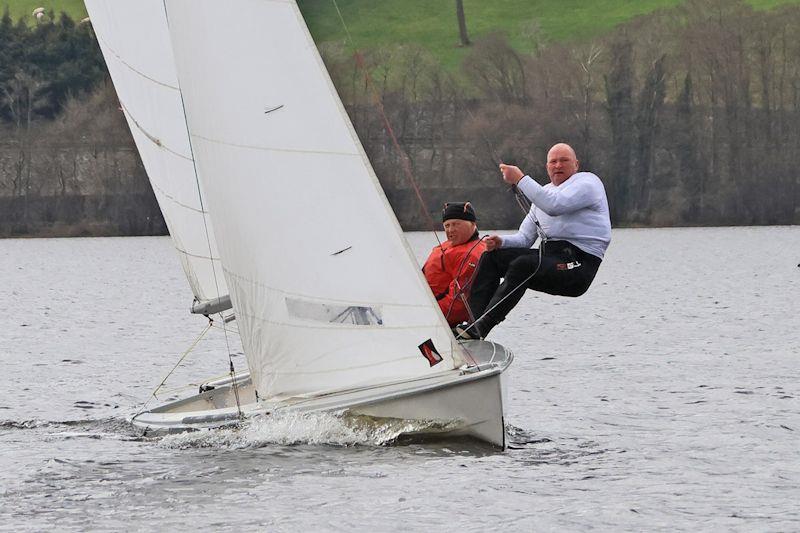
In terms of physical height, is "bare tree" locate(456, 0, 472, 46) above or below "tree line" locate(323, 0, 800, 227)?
above

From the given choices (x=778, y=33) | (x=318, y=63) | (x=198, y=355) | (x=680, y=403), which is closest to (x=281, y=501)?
(x=318, y=63)

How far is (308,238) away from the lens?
1305cm

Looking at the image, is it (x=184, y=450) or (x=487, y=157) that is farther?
(x=487, y=157)

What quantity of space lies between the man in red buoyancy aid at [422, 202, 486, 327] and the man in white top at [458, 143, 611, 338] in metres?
0.25

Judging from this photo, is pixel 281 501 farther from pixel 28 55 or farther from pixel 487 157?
pixel 28 55

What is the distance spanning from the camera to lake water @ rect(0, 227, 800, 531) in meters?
11.8

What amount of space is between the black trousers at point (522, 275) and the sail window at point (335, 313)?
3.07 feet

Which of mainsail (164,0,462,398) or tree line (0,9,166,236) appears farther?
tree line (0,9,166,236)

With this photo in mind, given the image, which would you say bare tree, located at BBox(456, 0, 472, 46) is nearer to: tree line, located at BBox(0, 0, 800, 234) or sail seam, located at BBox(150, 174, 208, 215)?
tree line, located at BBox(0, 0, 800, 234)

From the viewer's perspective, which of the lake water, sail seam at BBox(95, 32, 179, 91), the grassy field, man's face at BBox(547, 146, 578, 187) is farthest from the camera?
the grassy field

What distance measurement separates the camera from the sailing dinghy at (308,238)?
1280 cm

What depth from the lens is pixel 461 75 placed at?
108 meters

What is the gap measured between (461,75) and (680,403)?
89647 millimetres

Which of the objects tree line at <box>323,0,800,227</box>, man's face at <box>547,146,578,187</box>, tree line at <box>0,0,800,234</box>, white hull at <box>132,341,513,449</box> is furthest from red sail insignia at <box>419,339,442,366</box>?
tree line at <box>323,0,800,227</box>
